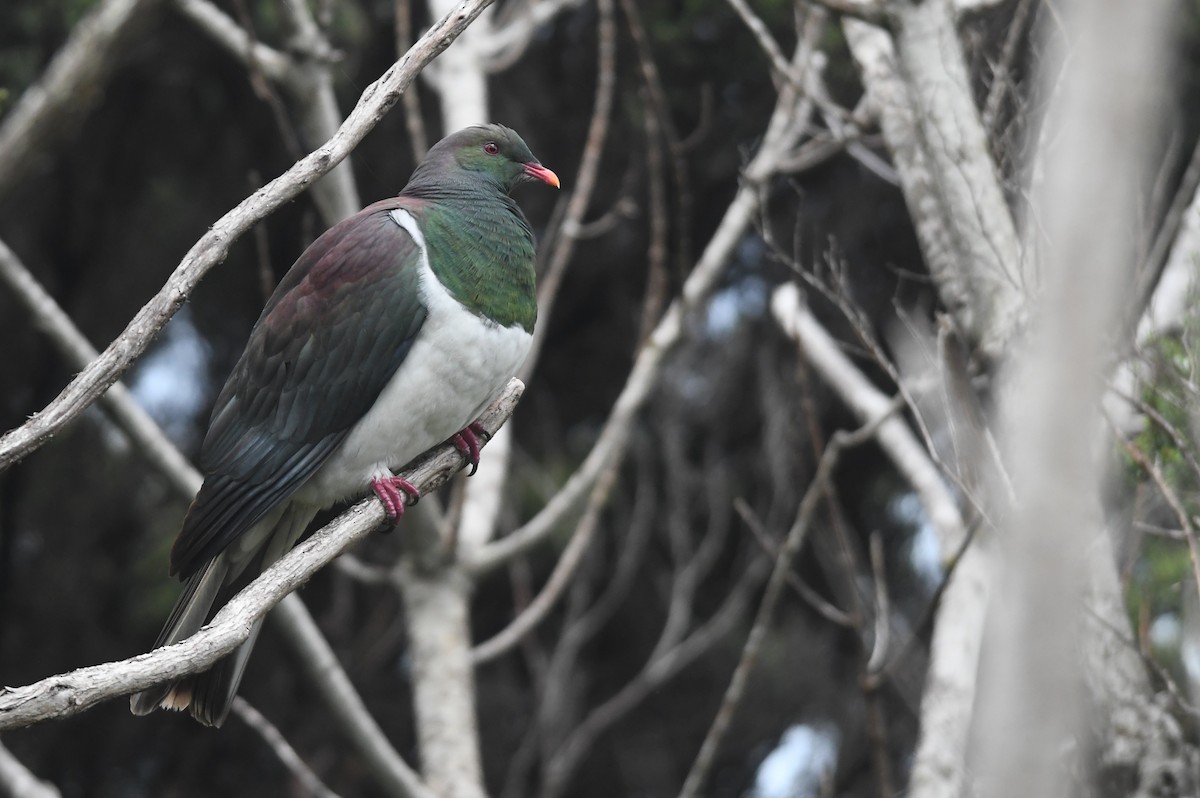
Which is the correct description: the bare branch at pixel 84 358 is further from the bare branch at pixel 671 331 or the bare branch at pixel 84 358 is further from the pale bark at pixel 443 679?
the bare branch at pixel 671 331

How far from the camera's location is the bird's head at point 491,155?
3.81 metres

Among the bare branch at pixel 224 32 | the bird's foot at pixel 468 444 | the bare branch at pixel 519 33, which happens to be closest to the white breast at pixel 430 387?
the bird's foot at pixel 468 444

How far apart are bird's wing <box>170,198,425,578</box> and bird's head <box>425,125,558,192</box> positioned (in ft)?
1.24

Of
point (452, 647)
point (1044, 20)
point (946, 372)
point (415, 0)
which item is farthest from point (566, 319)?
point (946, 372)

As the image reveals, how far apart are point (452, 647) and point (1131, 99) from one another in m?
4.37

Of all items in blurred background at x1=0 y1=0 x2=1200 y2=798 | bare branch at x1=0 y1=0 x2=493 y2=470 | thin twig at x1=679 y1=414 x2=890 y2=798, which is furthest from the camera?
blurred background at x1=0 y1=0 x2=1200 y2=798

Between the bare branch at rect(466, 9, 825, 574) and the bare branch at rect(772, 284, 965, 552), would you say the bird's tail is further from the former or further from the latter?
the bare branch at rect(772, 284, 965, 552)

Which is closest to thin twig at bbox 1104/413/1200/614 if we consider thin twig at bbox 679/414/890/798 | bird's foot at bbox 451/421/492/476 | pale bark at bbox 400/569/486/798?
thin twig at bbox 679/414/890/798

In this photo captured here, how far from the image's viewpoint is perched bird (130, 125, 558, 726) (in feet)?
10.9

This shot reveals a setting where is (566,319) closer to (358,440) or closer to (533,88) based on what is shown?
(533,88)

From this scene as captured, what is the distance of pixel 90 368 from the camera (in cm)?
258

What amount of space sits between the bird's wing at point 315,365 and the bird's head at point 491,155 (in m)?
0.38

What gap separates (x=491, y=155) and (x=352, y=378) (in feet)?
2.63

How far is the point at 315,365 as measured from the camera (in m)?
3.44
